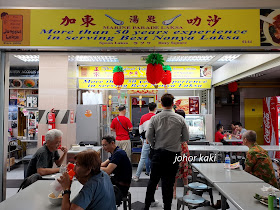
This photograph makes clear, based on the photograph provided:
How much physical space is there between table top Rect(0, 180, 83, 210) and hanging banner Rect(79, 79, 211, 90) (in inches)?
205

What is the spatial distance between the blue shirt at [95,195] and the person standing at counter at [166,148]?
1.35 meters

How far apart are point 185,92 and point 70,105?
5924 millimetres

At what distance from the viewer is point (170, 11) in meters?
3.01

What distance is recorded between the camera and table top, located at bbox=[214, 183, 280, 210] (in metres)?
2.03

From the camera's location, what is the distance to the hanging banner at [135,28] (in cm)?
298

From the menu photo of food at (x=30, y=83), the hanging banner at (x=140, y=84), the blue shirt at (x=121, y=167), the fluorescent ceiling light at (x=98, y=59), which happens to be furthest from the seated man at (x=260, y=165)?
the menu photo of food at (x=30, y=83)

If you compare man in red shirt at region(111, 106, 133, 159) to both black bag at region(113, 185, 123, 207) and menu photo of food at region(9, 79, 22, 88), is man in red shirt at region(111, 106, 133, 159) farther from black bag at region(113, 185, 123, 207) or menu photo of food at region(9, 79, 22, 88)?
menu photo of food at region(9, 79, 22, 88)

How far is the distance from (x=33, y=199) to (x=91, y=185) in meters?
0.83

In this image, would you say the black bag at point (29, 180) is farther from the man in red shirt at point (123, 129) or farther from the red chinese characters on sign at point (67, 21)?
the man in red shirt at point (123, 129)

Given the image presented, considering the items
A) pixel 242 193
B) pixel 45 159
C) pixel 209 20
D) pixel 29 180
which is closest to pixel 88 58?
pixel 45 159

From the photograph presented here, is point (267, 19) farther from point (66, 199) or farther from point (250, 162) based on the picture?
point (66, 199)

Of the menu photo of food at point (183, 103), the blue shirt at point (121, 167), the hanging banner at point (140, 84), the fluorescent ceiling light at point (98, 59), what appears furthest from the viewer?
the menu photo of food at point (183, 103)

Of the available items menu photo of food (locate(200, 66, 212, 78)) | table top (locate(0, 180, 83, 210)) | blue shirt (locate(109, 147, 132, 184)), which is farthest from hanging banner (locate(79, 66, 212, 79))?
table top (locate(0, 180, 83, 210))

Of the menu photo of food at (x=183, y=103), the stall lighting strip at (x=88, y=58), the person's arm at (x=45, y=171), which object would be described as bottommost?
the person's arm at (x=45, y=171)
